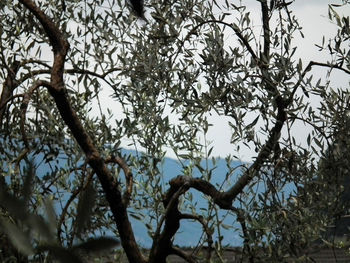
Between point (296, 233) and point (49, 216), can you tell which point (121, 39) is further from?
point (49, 216)

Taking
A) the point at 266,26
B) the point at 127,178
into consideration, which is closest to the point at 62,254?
the point at 127,178

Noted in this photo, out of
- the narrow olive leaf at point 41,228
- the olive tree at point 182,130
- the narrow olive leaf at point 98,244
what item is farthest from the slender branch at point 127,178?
the narrow olive leaf at point 41,228

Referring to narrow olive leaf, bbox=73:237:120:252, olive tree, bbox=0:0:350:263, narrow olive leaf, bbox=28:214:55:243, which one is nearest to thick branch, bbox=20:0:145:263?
olive tree, bbox=0:0:350:263

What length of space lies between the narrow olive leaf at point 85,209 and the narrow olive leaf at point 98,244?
0.12ft

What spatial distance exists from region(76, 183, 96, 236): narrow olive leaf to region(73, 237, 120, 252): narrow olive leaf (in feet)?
0.12

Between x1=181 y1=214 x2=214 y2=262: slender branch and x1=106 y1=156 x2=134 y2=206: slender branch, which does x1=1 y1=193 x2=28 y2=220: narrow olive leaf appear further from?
x1=106 y1=156 x2=134 y2=206: slender branch

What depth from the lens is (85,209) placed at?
2.92ft

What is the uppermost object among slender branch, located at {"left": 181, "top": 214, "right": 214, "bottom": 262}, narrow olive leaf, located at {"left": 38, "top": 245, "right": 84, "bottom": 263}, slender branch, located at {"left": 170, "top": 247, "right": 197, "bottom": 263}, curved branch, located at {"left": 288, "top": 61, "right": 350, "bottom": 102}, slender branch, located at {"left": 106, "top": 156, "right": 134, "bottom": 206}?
curved branch, located at {"left": 288, "top": 61, "right": 350, "bottom": 102}

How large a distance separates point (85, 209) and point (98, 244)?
0.08 m

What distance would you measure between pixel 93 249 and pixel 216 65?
119 inches

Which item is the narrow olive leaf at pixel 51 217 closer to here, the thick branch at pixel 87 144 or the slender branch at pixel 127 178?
the thick branch at pixel 87 144

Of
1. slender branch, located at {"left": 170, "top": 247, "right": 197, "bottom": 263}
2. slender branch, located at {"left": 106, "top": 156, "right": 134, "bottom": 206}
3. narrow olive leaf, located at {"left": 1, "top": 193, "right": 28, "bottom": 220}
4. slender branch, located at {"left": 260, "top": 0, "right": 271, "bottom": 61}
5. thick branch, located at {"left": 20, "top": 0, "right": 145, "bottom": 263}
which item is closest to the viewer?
narrow olive leaf, located at {"left": 1, "top": 193, "right": 28, "bottom": 220}

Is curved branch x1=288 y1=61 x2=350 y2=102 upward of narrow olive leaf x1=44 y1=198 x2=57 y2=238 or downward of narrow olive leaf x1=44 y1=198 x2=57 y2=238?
upward

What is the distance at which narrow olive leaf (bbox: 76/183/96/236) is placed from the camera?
85 cm
